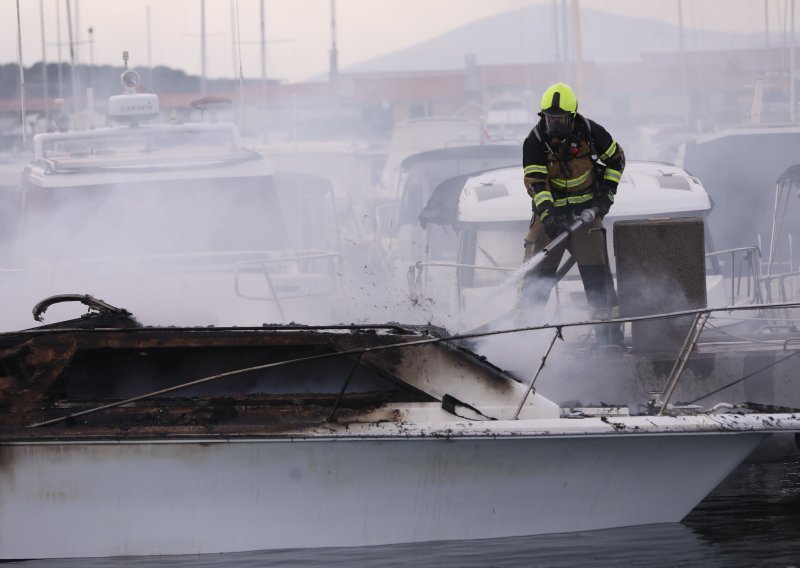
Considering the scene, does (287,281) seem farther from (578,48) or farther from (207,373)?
(578,48)

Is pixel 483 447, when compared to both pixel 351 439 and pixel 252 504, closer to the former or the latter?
pixel 351 439

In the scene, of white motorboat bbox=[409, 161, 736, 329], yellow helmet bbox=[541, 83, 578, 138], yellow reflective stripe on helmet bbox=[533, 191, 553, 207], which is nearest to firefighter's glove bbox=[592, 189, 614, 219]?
yellow reflective stripe on helmet bbox=[533, 191, 553, 207]

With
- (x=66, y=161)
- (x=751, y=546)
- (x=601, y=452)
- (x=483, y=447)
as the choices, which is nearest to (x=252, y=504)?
(x=483, y=447)

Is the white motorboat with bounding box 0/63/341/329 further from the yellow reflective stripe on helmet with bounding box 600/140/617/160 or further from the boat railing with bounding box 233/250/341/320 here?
the yellow reflective stripe on helmet with bounding box 600/140/617/160

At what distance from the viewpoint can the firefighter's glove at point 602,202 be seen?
331 inches

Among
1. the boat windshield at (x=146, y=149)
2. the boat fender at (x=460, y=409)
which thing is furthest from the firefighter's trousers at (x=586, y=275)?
the boat windshield at (x=146, y=149)

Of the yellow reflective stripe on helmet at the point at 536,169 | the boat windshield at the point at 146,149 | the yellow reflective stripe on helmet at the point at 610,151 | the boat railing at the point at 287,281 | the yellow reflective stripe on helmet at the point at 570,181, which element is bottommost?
the boat railing at the point at 287,281

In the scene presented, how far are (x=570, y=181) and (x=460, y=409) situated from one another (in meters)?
2.55

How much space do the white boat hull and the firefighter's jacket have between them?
8.07 feet

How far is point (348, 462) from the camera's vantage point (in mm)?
6211

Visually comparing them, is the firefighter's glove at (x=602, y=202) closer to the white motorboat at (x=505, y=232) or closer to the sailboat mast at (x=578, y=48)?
the white motorboat at (x=505, y=232)

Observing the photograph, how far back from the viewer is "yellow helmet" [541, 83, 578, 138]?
812 cm

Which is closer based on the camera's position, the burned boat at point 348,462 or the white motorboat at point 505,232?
the burned boat at point 348,462

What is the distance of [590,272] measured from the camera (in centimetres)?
847
